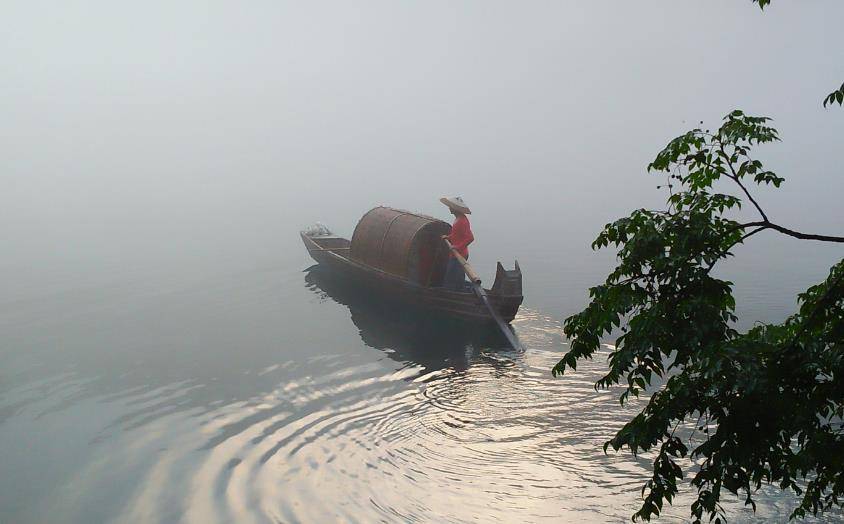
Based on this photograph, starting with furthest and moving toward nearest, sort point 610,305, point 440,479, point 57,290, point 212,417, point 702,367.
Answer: point 57,290, point 212,417, point 440,479, point 610,305, point 702,367

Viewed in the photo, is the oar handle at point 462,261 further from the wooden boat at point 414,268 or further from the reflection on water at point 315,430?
the reflection on water at point 315,430

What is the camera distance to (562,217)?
74.9 meters

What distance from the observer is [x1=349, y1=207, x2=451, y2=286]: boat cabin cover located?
22484 mm

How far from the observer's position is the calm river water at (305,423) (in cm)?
1116

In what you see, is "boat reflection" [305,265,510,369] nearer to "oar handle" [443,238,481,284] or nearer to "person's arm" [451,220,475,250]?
"oar handle" [443,238,481,284]

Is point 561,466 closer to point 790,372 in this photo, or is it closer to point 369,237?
point 790,372

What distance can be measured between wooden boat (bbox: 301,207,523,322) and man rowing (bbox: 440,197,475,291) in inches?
18.3

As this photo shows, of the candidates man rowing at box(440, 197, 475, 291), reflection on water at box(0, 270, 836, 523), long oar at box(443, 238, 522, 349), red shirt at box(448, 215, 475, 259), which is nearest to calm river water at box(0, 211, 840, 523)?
reflection on water at box(0, 270, 836, 523)

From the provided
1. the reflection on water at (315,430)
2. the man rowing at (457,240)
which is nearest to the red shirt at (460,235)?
the man rowing at (457,240)

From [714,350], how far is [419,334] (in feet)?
49.8

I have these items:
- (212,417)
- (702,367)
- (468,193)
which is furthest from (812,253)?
(468,193)

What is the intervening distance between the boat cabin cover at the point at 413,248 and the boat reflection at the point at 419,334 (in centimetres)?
125

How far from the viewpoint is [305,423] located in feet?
47.1

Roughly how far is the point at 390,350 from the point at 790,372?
1429cm
